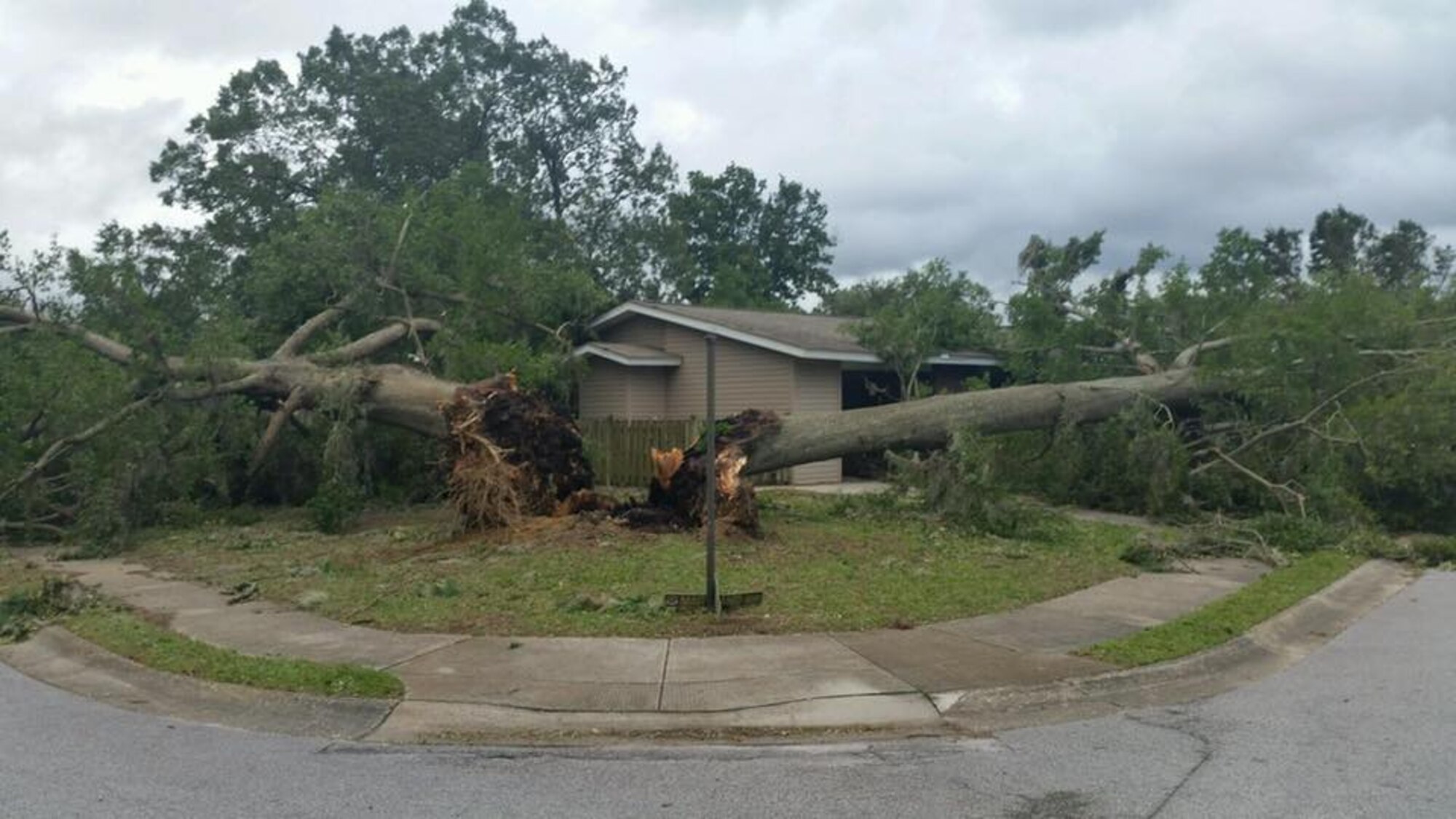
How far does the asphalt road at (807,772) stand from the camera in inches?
205

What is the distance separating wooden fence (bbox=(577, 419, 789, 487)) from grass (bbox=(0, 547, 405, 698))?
10.8 metres

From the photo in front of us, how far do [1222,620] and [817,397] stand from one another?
41.9 feet

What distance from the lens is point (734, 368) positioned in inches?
871

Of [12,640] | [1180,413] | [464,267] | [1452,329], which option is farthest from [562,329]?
[1452,329]

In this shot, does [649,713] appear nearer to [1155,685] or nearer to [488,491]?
[1155,685]

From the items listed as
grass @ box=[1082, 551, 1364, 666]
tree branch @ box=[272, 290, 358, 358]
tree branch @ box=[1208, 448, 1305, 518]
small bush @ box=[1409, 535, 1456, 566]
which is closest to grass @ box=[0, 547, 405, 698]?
grass @ box=[1082, 551, 1364, 666]

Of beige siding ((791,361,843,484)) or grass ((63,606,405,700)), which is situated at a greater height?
beige siding ((791,361,843,484))

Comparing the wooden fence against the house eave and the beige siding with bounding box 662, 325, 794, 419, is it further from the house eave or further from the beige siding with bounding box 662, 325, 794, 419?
the house eave

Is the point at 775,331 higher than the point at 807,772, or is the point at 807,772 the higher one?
the point at 775,331

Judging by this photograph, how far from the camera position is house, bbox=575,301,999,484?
21.4m

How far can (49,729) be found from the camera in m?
6.62

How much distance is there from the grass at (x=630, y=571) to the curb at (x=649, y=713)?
175 cm

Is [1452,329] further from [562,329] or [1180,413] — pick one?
[562,329]

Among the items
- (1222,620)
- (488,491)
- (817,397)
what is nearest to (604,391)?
(817,397)
